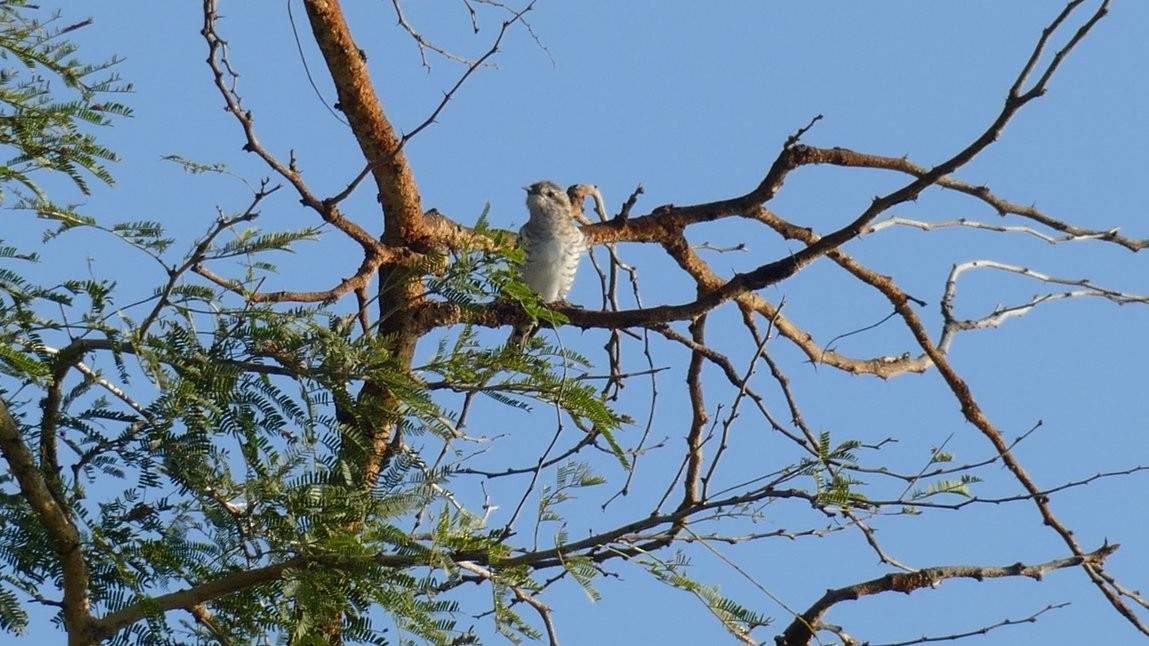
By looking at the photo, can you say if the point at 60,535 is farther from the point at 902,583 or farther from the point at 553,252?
the point at 553,252

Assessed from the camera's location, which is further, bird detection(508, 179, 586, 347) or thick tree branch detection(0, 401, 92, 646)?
bird detection(508, 179, 586, 347)

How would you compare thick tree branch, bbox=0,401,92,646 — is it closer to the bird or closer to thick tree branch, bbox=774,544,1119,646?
thick tree branch, bbox=774,544,1119,646

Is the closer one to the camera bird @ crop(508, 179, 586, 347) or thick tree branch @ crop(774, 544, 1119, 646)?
thick tree branch @ crop(774, 544, 1119, 646)

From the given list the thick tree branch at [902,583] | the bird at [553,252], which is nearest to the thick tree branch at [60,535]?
the thick tree branch at [902,583]

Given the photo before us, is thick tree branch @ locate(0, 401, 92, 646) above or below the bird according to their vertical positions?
below

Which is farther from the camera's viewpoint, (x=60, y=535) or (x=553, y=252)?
(x=553, y=252)

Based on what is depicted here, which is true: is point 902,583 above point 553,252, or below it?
below

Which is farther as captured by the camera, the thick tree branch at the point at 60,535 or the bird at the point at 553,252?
the bird at the point at 553,252

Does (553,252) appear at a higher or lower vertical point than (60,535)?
higher

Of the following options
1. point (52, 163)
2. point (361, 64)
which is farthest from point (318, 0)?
point (52, 163)

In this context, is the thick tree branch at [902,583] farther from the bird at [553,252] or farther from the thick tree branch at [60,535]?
the bird at [553,252]

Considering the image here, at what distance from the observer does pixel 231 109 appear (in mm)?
4582

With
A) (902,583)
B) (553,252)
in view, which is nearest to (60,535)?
(902,583)

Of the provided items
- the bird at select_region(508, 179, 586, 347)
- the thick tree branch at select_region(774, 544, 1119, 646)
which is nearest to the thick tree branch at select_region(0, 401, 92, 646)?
the thick tree branch at select_region(774, 544, 1119, 646)
